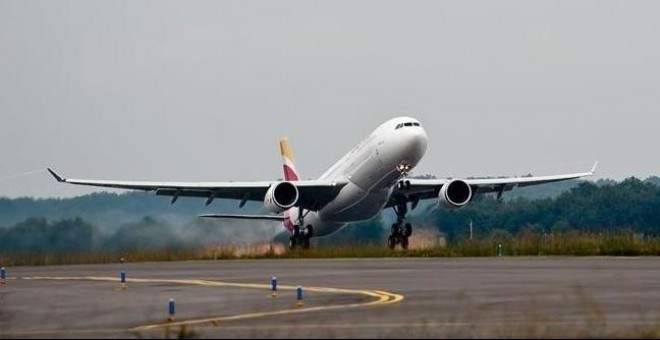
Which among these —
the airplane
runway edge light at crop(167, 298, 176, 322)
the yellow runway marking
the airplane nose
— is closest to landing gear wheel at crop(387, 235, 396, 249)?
the airplane

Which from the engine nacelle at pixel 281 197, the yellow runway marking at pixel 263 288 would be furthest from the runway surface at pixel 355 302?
the engine nacelle at pixel 281 197

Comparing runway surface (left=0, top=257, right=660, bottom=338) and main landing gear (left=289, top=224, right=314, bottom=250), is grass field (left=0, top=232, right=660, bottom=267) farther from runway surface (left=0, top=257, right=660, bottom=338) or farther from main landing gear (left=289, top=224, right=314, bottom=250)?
runway surface (left=0, top=257, right=660, bottom=338)

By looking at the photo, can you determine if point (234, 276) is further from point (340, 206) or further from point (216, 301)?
point (340, 206)

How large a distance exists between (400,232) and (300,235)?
464 cm

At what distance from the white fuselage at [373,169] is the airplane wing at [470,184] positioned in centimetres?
147

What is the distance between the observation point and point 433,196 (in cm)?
6819

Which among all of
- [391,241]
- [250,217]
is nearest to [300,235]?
[391,241]

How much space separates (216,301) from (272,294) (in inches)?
64.9

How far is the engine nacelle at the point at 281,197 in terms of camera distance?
62219mm

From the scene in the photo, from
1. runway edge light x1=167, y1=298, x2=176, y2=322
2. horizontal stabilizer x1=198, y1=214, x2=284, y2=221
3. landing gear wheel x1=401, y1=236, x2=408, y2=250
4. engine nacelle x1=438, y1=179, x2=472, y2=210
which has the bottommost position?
runway edge light x1=167, y1=298, x2=176, y2=322

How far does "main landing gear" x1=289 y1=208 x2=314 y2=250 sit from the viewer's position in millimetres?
66562

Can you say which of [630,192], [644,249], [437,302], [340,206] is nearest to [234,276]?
[437,302]

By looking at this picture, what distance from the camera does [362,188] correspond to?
6294cm

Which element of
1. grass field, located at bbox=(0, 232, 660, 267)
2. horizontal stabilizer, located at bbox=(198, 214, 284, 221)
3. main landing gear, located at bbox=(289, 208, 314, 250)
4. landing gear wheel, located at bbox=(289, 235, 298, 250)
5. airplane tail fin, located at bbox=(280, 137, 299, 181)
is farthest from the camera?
airplane tail fin, located at bbox=(280, 137, 299, 181)
